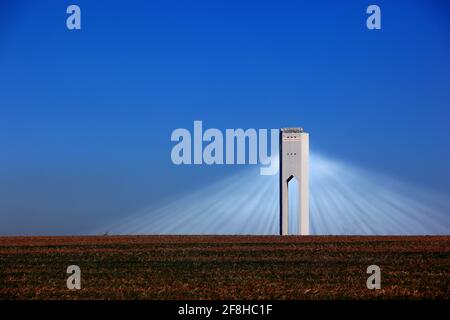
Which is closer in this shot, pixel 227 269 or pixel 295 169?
pixel 227 269

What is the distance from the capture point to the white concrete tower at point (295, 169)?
2470 inches

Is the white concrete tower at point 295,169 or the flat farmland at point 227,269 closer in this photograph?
the flat farmland at point 227,269

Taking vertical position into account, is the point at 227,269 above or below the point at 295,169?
below

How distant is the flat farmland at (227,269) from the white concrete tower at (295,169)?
13946mm

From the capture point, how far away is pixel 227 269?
3133 centimetres

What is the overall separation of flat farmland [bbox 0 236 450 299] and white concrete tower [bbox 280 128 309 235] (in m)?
13.9

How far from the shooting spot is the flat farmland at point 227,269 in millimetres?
23688

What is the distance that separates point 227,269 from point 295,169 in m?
32.8

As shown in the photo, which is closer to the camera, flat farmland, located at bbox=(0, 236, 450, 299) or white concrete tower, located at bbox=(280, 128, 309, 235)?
flat farmland, located at bbox=(0, 236, 450, 299)

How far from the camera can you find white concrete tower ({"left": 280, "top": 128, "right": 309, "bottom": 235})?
6275cm

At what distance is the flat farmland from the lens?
23.7 metres
